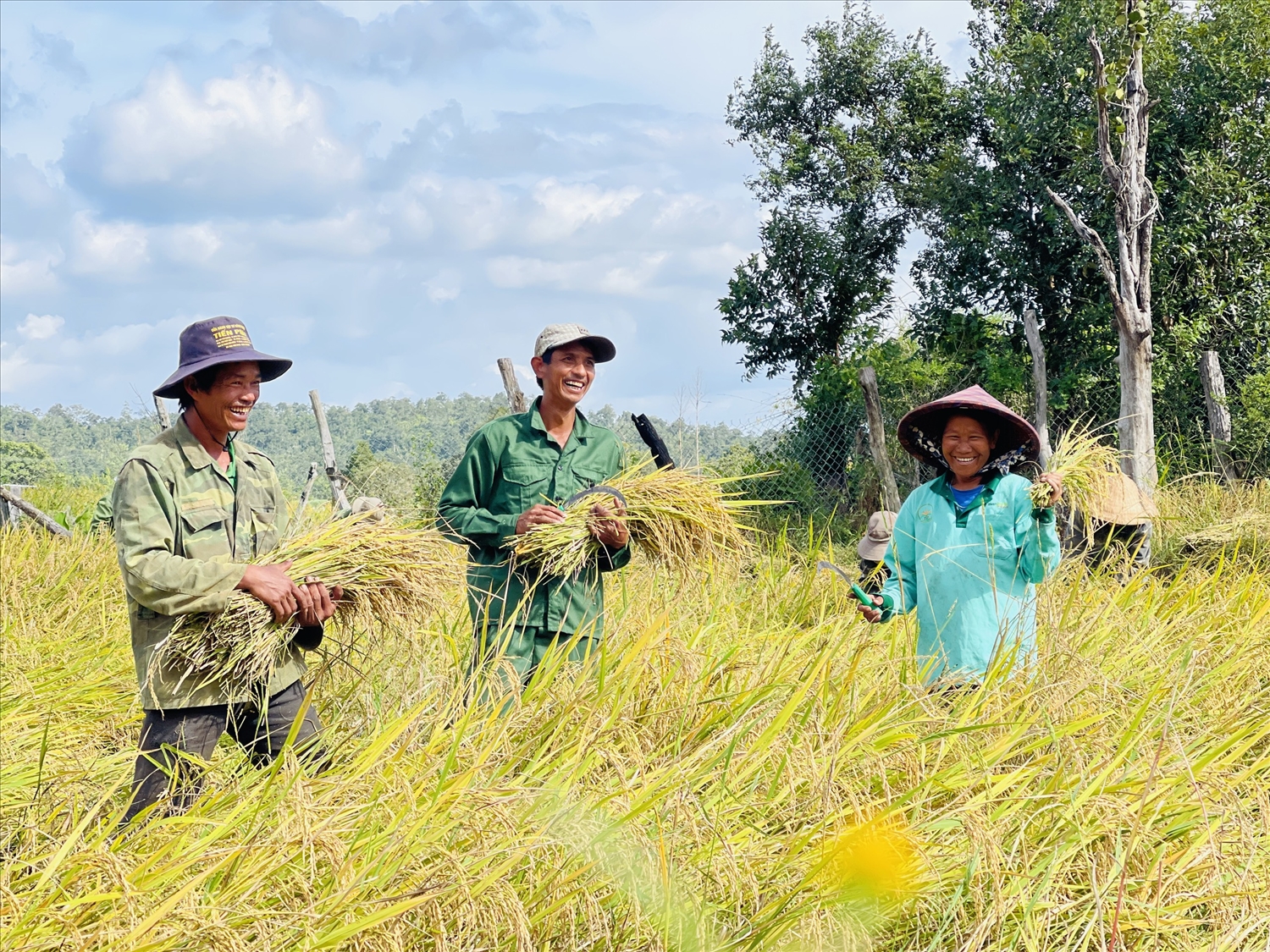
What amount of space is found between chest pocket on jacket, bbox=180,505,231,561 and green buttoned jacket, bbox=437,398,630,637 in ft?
2.23

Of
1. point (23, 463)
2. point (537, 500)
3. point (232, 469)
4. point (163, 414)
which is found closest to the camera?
point (232, 469)

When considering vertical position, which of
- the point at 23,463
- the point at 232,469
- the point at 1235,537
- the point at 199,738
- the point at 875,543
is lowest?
the point at 1235,537

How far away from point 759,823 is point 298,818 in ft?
3.31

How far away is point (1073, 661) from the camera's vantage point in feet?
11.5

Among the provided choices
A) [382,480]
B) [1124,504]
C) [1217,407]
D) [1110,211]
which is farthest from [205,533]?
[1110,211]

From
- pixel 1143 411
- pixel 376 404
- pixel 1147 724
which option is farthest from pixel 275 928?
pixel 376 404

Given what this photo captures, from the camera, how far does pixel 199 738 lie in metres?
2.98

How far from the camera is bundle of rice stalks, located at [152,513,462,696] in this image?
9.48 ft

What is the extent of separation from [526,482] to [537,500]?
0.21ft

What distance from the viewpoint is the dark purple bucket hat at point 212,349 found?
2951 millimetres

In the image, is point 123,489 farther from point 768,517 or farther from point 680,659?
point 768,517

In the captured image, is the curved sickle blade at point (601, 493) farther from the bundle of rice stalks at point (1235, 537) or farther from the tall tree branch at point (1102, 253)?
the tall tree branch at point (1102, 253)

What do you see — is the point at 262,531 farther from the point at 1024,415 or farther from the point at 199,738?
the point at 1024,415

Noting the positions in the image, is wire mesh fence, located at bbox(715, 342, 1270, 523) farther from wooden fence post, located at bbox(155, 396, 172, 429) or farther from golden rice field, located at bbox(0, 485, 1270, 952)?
golden rice field, located at bbox(0, 485, 1270, 952)
